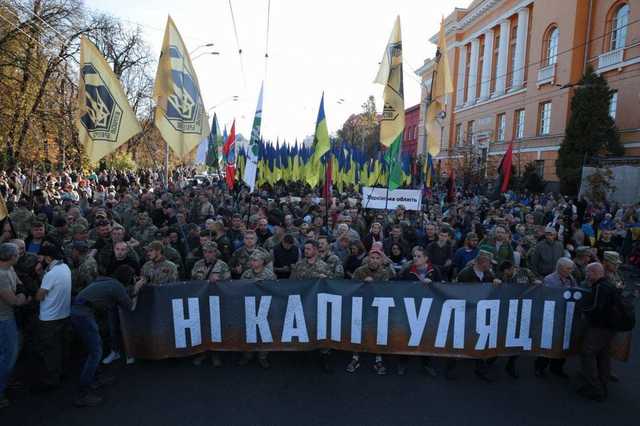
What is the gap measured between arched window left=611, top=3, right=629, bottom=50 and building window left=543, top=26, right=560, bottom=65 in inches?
189

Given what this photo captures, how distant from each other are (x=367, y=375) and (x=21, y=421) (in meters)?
3.70

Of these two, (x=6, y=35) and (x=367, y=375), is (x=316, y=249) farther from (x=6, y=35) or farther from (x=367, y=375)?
(x=6, y=35)

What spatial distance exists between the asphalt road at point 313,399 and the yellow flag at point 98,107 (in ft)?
10.8

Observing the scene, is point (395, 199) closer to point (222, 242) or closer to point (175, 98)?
point (222, 242)

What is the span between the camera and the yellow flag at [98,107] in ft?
21.9

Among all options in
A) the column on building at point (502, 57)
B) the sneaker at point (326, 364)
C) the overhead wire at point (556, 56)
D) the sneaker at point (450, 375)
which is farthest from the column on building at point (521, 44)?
the sneaker at point (326, 364)

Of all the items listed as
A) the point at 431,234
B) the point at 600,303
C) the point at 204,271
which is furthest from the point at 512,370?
the point at 204,271

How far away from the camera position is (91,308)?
490cm

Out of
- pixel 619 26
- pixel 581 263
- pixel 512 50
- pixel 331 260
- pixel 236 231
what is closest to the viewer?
pixel 331 260

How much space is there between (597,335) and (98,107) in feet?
24.1

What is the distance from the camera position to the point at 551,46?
33.7 m

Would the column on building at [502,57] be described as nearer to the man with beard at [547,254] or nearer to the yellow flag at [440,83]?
the yellow flag at [440,83]

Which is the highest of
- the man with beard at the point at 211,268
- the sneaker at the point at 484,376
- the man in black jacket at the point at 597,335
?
the man with beard at the point at 211,268

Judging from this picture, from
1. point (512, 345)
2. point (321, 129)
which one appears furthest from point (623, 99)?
point (512, 345)
